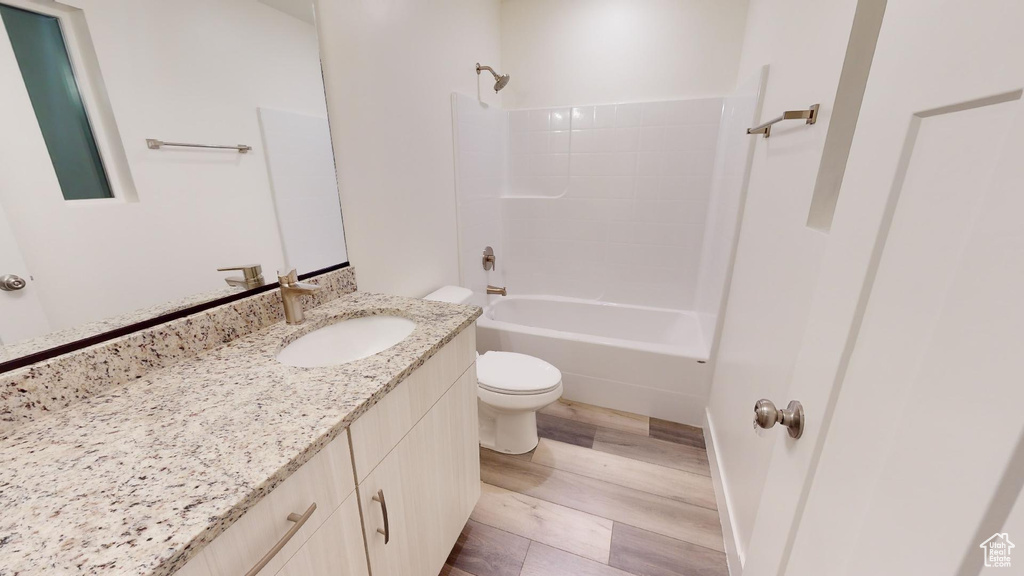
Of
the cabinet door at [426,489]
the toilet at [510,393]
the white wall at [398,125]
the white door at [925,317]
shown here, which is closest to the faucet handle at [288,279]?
the white wall at [398,125]

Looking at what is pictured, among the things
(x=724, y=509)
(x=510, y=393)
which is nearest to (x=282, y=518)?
(x=510, y=393)

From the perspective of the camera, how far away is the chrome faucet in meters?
0.98

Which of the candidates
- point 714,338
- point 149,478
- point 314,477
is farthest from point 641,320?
point 149,478

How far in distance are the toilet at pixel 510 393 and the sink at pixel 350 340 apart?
53cm

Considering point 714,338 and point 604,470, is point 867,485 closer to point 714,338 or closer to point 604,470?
point 604,470

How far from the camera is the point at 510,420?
1.73 m

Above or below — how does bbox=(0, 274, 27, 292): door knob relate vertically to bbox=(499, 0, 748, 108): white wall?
below

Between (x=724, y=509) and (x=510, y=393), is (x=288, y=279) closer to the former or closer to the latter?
(x=510, y=393)

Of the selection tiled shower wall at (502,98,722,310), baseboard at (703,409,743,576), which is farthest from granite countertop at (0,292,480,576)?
tiled shower wall at (502,98,722,310)

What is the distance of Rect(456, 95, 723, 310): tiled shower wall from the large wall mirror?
110 cm

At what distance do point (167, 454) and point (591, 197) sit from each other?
2.44m

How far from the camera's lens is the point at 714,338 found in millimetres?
1856

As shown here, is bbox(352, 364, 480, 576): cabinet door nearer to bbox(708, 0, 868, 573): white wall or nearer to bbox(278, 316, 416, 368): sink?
bbox(278, 316, 416, 368): sink

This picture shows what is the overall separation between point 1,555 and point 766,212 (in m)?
1.82
